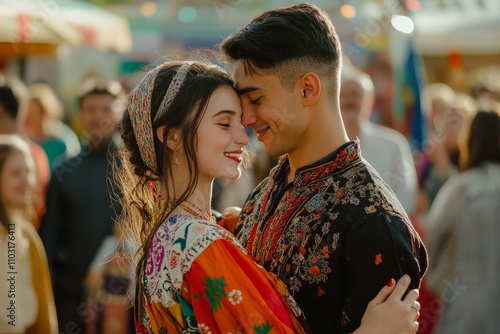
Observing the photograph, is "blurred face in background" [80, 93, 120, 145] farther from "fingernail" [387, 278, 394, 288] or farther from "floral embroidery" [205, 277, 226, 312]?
"fingernail" [387, 278, 394, 288]

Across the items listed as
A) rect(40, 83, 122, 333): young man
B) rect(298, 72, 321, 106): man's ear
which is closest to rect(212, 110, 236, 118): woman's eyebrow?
rect(298, 72, 321, 106): man's ear

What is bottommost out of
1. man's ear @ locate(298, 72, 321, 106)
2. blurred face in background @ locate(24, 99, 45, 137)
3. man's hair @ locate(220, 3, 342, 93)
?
blurred face in background @ locate(24, 99, 45, 137)

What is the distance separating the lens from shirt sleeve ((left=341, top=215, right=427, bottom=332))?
304 centimetres

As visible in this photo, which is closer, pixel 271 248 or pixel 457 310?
pixel 271 248

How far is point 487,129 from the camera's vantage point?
6547 mm

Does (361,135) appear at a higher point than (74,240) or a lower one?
higher

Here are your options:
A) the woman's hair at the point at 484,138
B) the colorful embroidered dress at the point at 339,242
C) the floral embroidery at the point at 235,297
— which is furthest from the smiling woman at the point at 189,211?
the woman's hair at the point at 484,138

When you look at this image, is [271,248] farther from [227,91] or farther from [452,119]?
[452,119]

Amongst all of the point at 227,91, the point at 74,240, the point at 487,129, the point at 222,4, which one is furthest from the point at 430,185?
the point at 227,91

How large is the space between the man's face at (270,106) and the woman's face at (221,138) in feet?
0.28

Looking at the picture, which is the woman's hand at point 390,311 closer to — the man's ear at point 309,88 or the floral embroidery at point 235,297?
the floral embroidery at point 235,297

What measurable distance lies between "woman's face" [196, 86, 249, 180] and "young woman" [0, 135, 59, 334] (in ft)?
7.74

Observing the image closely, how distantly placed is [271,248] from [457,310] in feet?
11.8

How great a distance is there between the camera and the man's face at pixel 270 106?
338 centimetres
